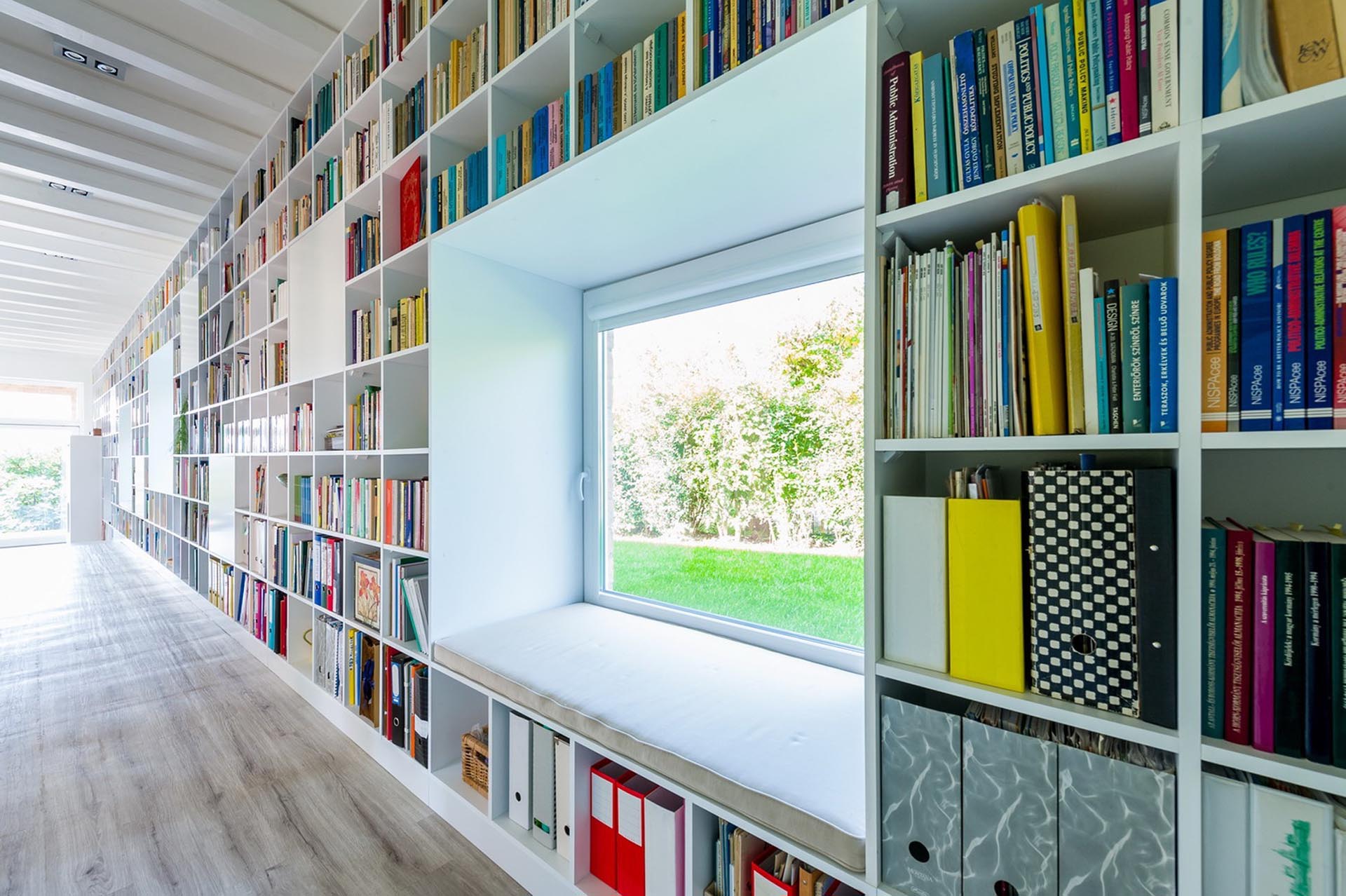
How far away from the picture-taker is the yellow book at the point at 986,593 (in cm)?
88

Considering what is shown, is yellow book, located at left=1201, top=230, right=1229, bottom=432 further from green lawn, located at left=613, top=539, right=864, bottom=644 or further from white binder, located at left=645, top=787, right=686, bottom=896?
white binder, located at left=645, top=787, right=686, bottom=896

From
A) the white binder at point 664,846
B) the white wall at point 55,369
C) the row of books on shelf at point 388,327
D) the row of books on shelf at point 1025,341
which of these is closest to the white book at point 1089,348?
the row of books on shelf at point 1025,341

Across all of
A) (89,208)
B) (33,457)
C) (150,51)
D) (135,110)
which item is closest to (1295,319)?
(150,51)

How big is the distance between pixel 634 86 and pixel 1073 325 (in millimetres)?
1111

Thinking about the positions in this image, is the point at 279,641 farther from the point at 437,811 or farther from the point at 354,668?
the point at 437,811

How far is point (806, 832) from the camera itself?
3.50 ft

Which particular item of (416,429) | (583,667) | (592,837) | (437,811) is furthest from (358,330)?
(592,837)

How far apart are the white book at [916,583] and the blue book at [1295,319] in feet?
1.37

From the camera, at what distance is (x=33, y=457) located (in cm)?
870

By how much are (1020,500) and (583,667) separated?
1.30 m

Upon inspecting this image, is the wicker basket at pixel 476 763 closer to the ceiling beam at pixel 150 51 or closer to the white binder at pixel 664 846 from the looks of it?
the white binder at pixel 664 846

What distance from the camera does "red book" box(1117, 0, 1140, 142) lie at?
2.58ft

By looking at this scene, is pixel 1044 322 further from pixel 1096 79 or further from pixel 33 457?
pixel 33 457

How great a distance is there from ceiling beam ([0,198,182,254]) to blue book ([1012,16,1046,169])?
19.3ft
